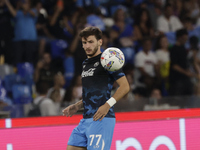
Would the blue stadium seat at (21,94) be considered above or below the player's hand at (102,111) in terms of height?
below

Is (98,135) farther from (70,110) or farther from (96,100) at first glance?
(70,110)

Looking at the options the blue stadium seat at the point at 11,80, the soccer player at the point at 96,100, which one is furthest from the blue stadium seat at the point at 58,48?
the soccer player at the point at 96,100

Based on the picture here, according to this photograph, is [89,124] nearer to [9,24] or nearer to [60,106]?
[60,106]

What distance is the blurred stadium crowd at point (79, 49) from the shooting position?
743 centimetres

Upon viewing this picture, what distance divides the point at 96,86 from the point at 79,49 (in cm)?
467

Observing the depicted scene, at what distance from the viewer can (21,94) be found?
738cm

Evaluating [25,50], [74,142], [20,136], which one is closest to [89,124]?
[74,142]

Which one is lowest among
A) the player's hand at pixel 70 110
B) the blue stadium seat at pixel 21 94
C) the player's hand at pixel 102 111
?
the blue stadium seat at pixel 21 94

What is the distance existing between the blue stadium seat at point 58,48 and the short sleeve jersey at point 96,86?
16.0ft

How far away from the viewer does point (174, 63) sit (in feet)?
27.5

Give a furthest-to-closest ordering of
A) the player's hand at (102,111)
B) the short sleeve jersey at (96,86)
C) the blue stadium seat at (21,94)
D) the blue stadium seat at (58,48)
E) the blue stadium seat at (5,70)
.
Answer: the blue stadium seat at (58,48) → the blue stadium seat at (5,70) → the blue stadium seat at (21,94) → the short sleeve jersey at (96,86) → the player's hand at (102,111)

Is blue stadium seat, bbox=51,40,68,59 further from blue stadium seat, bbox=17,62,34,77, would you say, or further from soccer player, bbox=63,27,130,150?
soccer player, bbox=63,27,130,150

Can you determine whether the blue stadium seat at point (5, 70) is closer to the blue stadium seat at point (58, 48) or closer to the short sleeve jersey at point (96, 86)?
the blue stadium seat at point (58, 48)

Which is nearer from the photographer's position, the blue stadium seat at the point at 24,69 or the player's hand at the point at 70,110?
the player's hand at the point at 70,110
